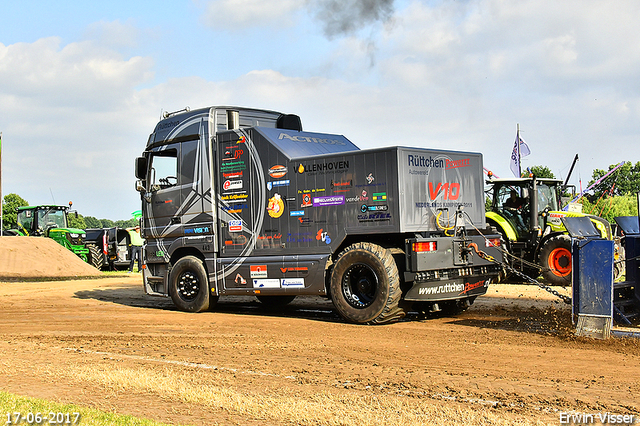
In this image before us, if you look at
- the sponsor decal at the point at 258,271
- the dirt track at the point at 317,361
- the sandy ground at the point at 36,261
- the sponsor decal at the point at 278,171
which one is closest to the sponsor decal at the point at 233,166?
the sponsor decal at the point at 278,171

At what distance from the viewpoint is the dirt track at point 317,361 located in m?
5.55

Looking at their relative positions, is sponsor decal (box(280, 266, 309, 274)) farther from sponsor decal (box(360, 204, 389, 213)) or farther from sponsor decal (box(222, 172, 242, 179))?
sponsor decal (box(222, 172, 242, 179))

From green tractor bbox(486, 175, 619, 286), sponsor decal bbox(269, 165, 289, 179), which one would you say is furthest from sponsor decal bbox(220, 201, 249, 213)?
green tractor bbox(486, 175, 619, 286)

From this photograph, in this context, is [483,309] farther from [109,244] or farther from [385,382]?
A: [109,244]

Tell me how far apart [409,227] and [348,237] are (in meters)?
1.12

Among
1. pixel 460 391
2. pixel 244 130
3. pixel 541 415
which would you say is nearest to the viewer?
pixel 541 415

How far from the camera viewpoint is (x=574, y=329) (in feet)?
27.8

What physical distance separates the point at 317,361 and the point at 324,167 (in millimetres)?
4040

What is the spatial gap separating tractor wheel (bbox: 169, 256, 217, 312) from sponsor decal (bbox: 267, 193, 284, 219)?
2.09 meters

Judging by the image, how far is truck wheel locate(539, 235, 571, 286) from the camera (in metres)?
16.2

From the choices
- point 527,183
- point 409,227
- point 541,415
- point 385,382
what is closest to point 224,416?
point 385,382

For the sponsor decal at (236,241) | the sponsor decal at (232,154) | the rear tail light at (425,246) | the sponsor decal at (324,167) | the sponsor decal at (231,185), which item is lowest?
the rear tail light at (425,246)

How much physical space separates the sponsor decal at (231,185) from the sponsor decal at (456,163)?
12.6 ft

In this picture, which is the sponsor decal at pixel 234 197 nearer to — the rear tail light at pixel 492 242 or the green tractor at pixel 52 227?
the rear tail light at pixel 492 242
